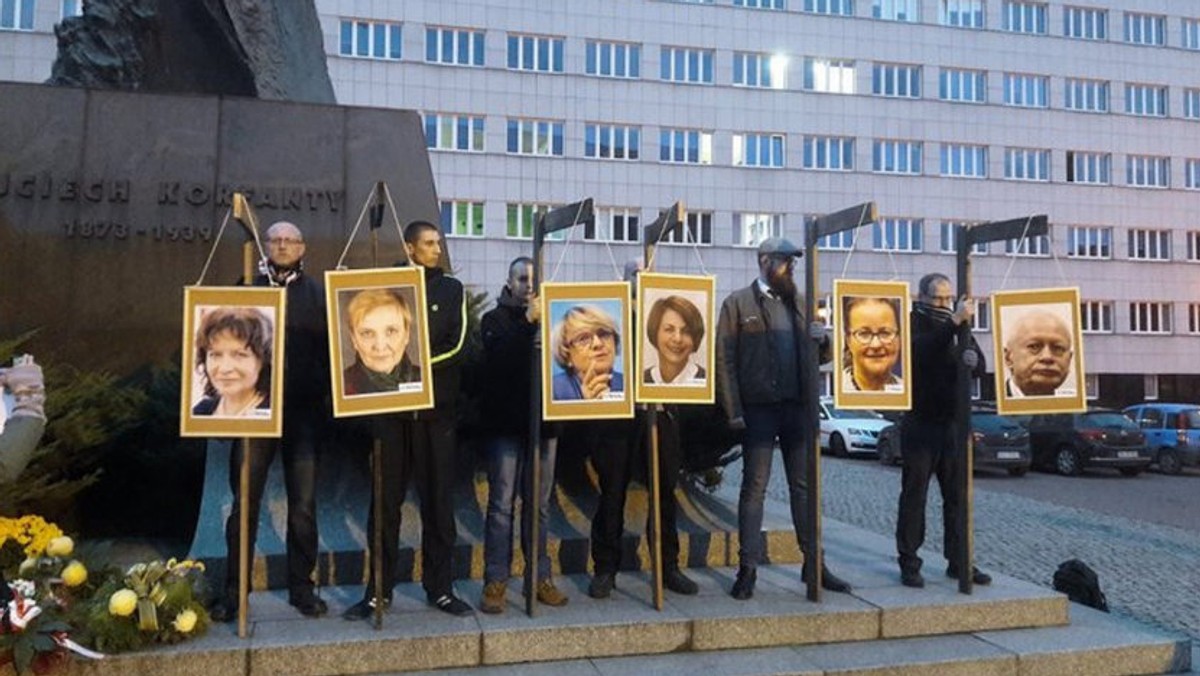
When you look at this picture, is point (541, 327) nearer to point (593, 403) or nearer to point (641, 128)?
point (593, 403)

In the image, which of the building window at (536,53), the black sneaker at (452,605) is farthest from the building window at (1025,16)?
the black sneaker at (452,605)

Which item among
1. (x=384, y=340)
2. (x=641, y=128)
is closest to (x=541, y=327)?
(x=384, y=340)

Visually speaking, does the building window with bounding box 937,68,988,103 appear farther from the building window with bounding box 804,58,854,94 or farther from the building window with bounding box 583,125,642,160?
the building window with bounding box 583,125,642,160

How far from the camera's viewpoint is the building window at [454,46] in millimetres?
37094

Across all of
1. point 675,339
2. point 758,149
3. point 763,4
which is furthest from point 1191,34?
point 675,339

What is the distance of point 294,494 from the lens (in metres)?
5.55

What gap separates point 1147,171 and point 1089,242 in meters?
4.96

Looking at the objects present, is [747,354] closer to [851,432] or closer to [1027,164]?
[851,432]

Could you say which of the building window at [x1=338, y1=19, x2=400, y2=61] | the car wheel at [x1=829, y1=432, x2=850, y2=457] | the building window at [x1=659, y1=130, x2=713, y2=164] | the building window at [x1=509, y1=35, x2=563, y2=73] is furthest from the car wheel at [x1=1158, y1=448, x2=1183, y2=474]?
the building window at [x1=338, y1=19, x2=400, y2=61]

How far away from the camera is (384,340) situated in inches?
213

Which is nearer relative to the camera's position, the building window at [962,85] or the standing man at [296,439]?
the standing man at [296,439]

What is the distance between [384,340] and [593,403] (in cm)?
128

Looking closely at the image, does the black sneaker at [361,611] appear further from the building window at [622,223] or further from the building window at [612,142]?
the building window at [612,142]

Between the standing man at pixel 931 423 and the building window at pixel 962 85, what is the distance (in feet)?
129
